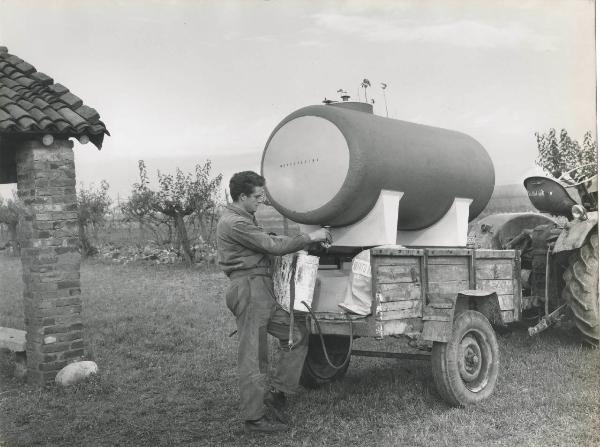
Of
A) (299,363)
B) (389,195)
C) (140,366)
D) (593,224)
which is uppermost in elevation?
(389,195)

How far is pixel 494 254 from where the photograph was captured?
546 centimetres

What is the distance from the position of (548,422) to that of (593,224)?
2440 mm

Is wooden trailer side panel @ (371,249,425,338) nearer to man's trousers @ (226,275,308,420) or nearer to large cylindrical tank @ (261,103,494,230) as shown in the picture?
large cylindrical tank @ (261,103,494,230)

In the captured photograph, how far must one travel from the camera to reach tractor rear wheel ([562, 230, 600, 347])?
605 centimetres

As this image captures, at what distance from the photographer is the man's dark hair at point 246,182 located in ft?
15.6

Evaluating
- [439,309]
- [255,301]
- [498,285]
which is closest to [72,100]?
[255,301]

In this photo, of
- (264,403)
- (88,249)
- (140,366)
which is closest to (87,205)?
(88,249)

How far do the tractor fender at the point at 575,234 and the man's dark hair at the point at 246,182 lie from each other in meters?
3.30

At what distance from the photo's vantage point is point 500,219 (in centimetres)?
802

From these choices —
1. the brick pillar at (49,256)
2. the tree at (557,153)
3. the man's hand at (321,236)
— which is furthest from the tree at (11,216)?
the man's hand at (321,236)

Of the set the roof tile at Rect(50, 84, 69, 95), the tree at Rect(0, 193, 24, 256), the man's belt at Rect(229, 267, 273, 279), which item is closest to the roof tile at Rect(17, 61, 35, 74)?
the roof tile at Rect(50, 84, 69, 95)

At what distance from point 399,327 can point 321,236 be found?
912 mm

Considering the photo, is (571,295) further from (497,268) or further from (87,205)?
(87,205)

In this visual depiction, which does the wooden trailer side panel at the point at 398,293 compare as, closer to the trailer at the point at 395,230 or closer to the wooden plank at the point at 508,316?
the trailer at the point at 395,230
